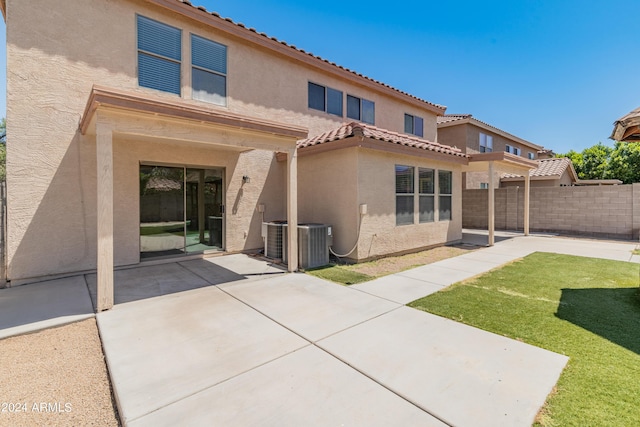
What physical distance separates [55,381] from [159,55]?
8.06 metres

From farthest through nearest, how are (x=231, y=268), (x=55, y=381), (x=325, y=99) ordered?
1. (x=325, y=99)
2. (x=231, y=268)
3. (x=55, y=381)

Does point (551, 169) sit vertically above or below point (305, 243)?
above

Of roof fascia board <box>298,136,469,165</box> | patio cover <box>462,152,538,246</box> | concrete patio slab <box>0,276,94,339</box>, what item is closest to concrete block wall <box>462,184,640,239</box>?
patio cover <box>462,152,538,246</box>

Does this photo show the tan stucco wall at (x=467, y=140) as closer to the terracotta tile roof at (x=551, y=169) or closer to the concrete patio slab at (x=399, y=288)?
the terracotta tile roof at (x=551, y=169)

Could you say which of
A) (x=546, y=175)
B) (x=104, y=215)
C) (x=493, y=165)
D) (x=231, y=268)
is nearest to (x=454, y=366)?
(x=104, y=215)

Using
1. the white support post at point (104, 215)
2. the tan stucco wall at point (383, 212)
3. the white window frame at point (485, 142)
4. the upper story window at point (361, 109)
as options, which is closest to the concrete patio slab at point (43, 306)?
the white support post at point (104, 215)

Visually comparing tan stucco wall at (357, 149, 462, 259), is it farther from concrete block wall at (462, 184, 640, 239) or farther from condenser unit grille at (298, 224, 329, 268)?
concrete block wall at (462, 184, 640, 239)

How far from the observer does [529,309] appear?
5.05m

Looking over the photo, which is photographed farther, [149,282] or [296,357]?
[149,282]

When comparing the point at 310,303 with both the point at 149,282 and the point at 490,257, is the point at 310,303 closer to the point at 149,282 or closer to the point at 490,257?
the point at 149,282

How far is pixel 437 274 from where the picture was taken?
7387mm

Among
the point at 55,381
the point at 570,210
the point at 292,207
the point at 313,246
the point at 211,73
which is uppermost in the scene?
the point at 211,73

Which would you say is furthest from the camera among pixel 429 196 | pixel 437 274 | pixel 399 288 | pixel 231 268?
pixel 429 196

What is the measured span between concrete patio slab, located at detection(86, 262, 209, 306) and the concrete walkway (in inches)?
2.5
